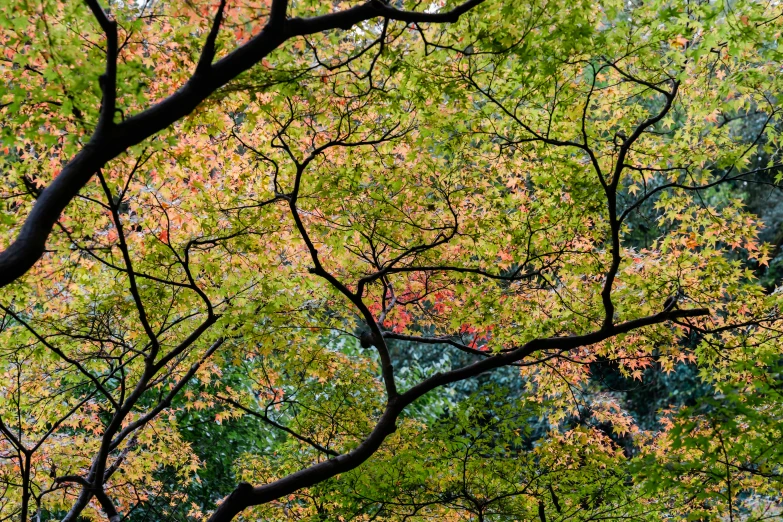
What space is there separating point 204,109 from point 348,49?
1.12 meters

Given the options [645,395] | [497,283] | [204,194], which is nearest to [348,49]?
[204,194]

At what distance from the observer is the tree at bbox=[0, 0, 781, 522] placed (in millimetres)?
3869

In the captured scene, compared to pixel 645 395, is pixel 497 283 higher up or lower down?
lower down

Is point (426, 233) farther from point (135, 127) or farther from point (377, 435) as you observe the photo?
point (135, 127)

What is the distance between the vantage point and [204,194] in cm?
505

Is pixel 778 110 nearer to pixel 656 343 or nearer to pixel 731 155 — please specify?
pixel 731 155

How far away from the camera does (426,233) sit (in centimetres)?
532

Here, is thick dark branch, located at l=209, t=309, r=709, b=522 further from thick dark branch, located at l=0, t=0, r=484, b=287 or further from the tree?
thick dark branch, located at l=0, t=0, r=484, b=287

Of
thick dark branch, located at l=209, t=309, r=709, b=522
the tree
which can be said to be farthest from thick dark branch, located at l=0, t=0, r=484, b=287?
thick dark branch, located at l=209, t=309, r=709, b=522

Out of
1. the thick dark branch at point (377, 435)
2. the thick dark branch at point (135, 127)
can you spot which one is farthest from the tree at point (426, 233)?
the thick dark branch at point (135, 127)

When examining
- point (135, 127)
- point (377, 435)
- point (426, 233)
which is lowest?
point (377, 435)

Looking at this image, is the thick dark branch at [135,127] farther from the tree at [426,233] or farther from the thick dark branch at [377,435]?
the thick dark branch at [377,435]

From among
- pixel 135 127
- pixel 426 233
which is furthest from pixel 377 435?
pixel 135 127

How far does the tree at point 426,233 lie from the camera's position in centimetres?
387
